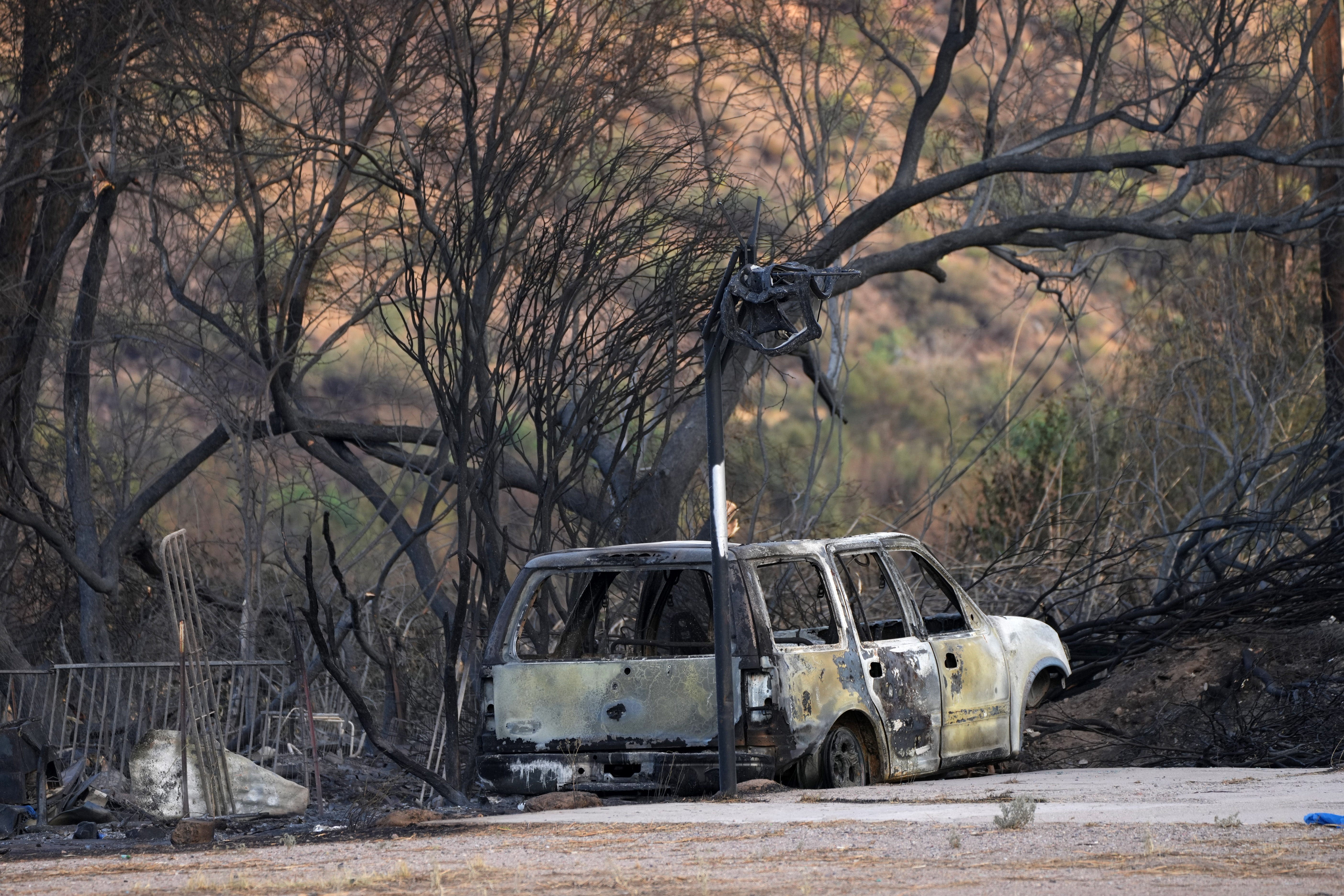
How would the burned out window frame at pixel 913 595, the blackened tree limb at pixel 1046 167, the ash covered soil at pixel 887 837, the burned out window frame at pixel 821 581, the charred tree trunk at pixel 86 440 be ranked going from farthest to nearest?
the blackened tree limb at pixel 1046 167 < the charred tree trunk at pixel 86 440 < the burned out window frame at pixel 913 595 < the burned out window frame at pixel 821 581 < the ash covered soil at pixel 887 837

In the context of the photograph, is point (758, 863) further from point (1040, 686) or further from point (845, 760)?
point (1040, 686)

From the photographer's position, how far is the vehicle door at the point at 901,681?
9.57 metres

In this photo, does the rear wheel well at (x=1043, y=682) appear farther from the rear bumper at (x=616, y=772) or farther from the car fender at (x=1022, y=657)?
the rear bumper at (x=616, y=772)

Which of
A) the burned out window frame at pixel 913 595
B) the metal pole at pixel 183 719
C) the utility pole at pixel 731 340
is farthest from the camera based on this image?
the burned out window frame at pixel 913 595

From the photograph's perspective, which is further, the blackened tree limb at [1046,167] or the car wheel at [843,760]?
the blackened tree limb at [1046,167]

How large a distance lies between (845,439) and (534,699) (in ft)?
157

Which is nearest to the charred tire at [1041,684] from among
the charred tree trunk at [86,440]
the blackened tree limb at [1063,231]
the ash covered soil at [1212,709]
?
the ash covered soil at [1212,709]

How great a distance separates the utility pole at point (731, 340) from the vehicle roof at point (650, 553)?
110 mm

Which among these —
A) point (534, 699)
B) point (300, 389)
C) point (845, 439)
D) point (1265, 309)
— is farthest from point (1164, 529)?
point (845, 439)

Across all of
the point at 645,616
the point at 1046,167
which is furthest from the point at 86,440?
the point at 1046,167

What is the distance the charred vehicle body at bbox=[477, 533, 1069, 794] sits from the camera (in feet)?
29.8

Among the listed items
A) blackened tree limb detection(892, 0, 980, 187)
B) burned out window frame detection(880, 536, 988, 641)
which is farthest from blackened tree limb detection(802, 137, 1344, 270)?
burned out window frame detection(880, 536, 988, 641)

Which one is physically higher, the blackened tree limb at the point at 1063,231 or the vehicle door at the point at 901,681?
the blackened tree limb at the point at 1063,231

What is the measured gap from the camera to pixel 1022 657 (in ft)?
36.3
